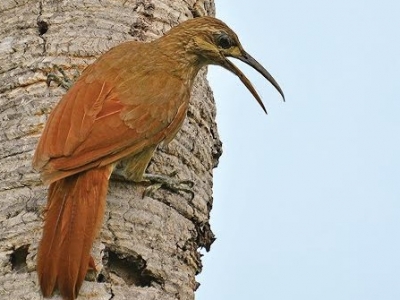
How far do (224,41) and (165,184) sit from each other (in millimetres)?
1020

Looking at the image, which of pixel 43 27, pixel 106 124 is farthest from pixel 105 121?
pixel 43 27

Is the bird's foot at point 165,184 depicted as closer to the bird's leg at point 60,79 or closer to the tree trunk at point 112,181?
the tree trunk at point 112,181

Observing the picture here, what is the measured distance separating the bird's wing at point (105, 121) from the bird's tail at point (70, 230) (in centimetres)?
7

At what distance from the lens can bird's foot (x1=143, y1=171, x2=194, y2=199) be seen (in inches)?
156

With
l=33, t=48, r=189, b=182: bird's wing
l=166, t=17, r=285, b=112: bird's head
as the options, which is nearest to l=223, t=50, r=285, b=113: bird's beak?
l=166, t=17, r=285, b=112: bird's head

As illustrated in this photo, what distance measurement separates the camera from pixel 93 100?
4.04 meters

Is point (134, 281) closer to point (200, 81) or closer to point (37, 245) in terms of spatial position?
point (37, 245)

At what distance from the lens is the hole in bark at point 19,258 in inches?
145

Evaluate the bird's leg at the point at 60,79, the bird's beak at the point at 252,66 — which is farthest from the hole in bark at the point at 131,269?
the bird's beak at the point at 252,66

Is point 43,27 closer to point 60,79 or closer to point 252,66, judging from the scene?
point 60,79

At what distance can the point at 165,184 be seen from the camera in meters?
3.99

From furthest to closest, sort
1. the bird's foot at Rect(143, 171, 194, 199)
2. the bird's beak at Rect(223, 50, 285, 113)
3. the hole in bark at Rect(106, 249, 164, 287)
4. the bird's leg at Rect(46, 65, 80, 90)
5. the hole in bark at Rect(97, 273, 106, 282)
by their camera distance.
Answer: the bird's beak at Rect(223, 50, 285, 113) < the bird's leg at Rect(46, 65, 80, 90) < the bird's foot at Rect(143, 171, 194, 199) < the hole in bark at Rect(106, 249, 164, 287) < the hole in bark at Rect(97, 273, 106, 282)

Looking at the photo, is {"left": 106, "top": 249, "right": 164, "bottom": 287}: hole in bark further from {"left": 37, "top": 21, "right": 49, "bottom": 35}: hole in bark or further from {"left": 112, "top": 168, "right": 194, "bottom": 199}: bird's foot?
{"left": 37, "top": 21, "right": 49, "bottom": 35}: hole in bark

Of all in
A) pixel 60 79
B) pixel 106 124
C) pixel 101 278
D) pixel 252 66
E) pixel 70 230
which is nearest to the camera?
pixel 70 230
